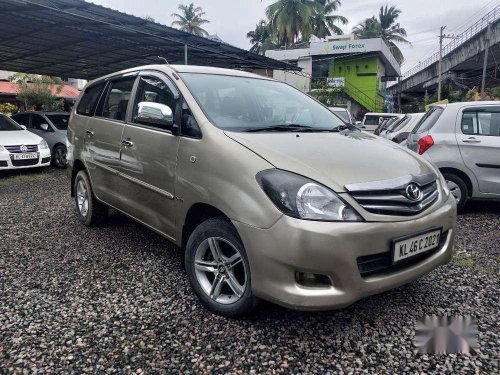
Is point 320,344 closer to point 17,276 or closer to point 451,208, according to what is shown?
point 451,208

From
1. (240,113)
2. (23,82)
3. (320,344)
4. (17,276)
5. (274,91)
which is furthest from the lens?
(23,82)

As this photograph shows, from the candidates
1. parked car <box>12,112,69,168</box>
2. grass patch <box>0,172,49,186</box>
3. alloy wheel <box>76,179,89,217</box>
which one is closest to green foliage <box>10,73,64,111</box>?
parked car <box>12,112,69,168</box>

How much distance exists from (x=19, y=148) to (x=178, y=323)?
7.56 m

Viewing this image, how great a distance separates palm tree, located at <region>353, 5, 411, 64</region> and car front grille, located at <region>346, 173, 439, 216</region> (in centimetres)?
4184

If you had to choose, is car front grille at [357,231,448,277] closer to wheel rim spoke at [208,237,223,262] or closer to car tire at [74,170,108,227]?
wheel rim spoke at [208,237,223,262]

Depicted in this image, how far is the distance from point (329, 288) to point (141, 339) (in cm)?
114

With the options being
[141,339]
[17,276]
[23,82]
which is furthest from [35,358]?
→ [23,82]

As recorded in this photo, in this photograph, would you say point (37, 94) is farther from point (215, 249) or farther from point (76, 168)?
point (215, 249)

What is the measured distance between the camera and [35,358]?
2146 millimetres

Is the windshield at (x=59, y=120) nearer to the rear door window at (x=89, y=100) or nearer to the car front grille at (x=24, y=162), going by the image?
the car front grille at (x=24, y=162)

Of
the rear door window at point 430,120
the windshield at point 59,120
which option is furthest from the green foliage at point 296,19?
the rear door window at point 430,120

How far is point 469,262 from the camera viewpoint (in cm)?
352

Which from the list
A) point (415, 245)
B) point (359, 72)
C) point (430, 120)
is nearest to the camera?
point (415, 245)

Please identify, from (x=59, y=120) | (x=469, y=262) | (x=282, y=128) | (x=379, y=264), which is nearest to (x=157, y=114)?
(x=282, y=128)
